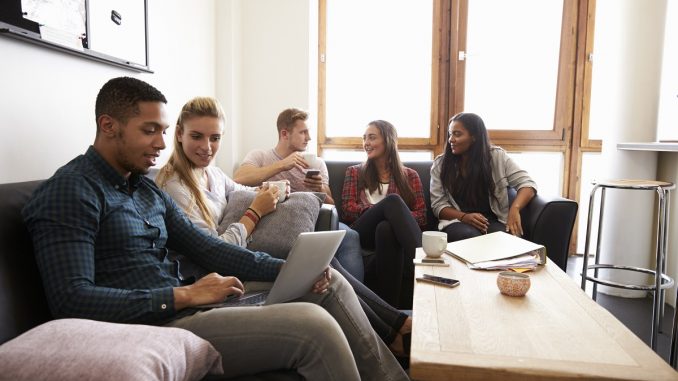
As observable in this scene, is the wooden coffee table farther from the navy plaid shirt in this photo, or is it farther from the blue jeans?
the blue jeans

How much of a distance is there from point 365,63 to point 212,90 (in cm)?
122

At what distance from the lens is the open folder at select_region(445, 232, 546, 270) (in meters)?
1.60

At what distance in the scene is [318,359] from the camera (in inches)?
43.3

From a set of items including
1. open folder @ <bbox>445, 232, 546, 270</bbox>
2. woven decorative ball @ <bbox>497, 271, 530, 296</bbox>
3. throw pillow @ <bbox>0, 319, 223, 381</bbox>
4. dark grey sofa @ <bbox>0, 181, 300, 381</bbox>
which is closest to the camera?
throw pillow @ <bbox>0, 319, 223, 381</bbox>

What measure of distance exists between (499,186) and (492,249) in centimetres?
118

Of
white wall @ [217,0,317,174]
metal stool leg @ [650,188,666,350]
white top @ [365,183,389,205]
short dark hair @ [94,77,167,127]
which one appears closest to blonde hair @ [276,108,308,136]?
white top @ [365,183,389,205]

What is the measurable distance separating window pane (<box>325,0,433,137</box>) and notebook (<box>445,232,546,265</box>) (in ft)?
6.94

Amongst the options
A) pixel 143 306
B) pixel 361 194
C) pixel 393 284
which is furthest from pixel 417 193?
pixel 143 306

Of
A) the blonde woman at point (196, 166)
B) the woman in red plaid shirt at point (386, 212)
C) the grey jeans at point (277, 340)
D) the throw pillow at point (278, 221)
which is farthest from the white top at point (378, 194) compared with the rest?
the grey jeans at point (277, 340)

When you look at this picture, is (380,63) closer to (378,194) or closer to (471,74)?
(471,74)

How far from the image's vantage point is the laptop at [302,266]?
3.92 ft

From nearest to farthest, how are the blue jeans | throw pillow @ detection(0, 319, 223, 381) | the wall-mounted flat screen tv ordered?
throw pillow @ detection(0, 319, 223, 381) < the wall-mounted flat screen tv < the blue jeans

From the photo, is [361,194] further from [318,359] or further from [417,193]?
[318,359]

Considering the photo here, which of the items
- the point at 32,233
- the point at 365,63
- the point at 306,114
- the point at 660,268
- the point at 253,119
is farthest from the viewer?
the point at 365,63
